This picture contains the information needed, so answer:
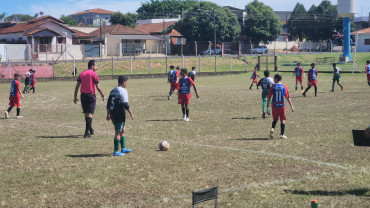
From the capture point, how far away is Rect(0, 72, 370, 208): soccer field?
772cm

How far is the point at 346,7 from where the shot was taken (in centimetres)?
7550

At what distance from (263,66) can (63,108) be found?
45697mm

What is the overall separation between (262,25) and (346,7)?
21841mm

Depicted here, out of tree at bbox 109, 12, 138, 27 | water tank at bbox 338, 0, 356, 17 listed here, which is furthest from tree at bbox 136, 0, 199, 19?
water tank at bbox 338, 0, 356, 17

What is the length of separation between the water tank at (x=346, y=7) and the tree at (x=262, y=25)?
1899cm

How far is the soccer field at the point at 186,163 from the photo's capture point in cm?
772

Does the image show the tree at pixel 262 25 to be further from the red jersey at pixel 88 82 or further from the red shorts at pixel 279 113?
the red jersey at pixel 88 82

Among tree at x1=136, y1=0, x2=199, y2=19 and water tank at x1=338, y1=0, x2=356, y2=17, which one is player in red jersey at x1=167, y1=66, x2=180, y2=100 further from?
tree at x1=136, y1=0, x2=199, y2=19

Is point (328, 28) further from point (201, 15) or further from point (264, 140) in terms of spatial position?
point (264, 140)

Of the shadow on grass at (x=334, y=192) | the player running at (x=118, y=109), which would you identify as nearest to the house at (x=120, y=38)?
the player running at (x=118, y=109)

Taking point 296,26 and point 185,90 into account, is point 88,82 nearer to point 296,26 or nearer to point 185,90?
point 185,90

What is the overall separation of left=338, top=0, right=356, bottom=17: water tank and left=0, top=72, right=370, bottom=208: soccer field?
204 ft

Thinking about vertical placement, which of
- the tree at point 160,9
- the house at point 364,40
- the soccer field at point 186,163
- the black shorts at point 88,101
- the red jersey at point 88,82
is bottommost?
the soccer field at point 186,163

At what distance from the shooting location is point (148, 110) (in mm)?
20828
